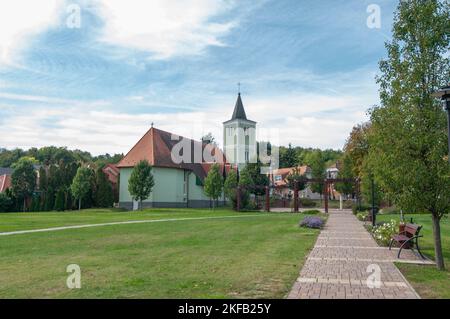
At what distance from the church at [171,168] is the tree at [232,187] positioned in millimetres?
6641

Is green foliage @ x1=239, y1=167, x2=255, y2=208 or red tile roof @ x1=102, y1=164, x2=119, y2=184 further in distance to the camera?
red tile roof @ x1=102, y1=164, x2=119, y2=184

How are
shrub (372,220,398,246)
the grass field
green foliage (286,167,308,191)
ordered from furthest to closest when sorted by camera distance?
green foliage (286,167,308,191)
shrub (372,220,398,246)
the grass field

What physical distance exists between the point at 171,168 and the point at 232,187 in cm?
849

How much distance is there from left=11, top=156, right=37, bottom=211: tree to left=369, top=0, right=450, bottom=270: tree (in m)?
55.2

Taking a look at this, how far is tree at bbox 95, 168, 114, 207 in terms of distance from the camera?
56281 mm

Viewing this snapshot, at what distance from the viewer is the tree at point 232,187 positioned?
52.8m

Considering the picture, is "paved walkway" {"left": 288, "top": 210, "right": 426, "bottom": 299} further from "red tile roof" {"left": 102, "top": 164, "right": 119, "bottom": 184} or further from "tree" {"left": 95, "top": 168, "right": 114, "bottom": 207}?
"red tile roof" {"left": 102, "top": 164, "right": 119, "bottom": 184}

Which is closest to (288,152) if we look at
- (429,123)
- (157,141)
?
(157,141)

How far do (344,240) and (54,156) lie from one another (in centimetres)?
10115

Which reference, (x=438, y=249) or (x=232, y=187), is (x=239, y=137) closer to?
(x=232, y=187)

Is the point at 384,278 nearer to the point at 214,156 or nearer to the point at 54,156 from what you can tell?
the point at 214,156

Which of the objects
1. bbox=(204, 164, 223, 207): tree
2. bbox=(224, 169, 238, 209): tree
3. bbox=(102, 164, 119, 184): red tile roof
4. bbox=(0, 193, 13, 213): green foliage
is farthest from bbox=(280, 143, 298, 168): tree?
bbox=(0, 193, 13, 213): green foliage

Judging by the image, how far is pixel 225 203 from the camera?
68.7 metres

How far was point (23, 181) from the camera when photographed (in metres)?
57.9
